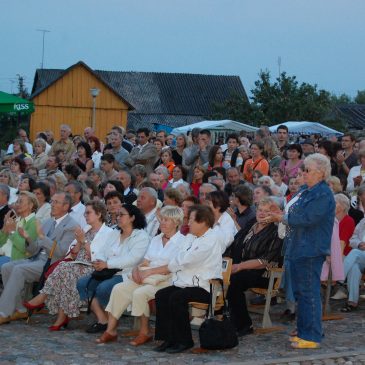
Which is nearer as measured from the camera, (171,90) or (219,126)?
(219,126)

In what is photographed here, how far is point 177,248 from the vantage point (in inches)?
346

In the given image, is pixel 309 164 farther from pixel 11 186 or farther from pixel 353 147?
pixel 11 186

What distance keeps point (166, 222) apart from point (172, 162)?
5.59 m

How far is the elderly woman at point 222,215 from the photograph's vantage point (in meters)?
9.27

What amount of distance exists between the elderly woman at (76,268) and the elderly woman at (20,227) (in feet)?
2.54

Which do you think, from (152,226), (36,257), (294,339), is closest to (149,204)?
(152,226)

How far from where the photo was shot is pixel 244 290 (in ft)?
28.3

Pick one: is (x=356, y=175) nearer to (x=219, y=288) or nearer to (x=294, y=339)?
(x=219, y=288)

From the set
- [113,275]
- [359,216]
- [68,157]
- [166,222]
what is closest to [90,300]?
[113,275]

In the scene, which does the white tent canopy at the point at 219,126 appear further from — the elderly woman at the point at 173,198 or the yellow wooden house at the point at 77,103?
the yellow wooden house at the point at 77,103

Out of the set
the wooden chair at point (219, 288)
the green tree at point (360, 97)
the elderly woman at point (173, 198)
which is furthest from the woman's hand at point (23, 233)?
the green tree at point (360, 97)

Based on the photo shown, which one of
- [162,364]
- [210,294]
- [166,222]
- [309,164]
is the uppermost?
[309,164]

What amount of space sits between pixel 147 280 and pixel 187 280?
0.57 metres

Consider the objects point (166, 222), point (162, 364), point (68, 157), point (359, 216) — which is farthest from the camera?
point (68, 157)
